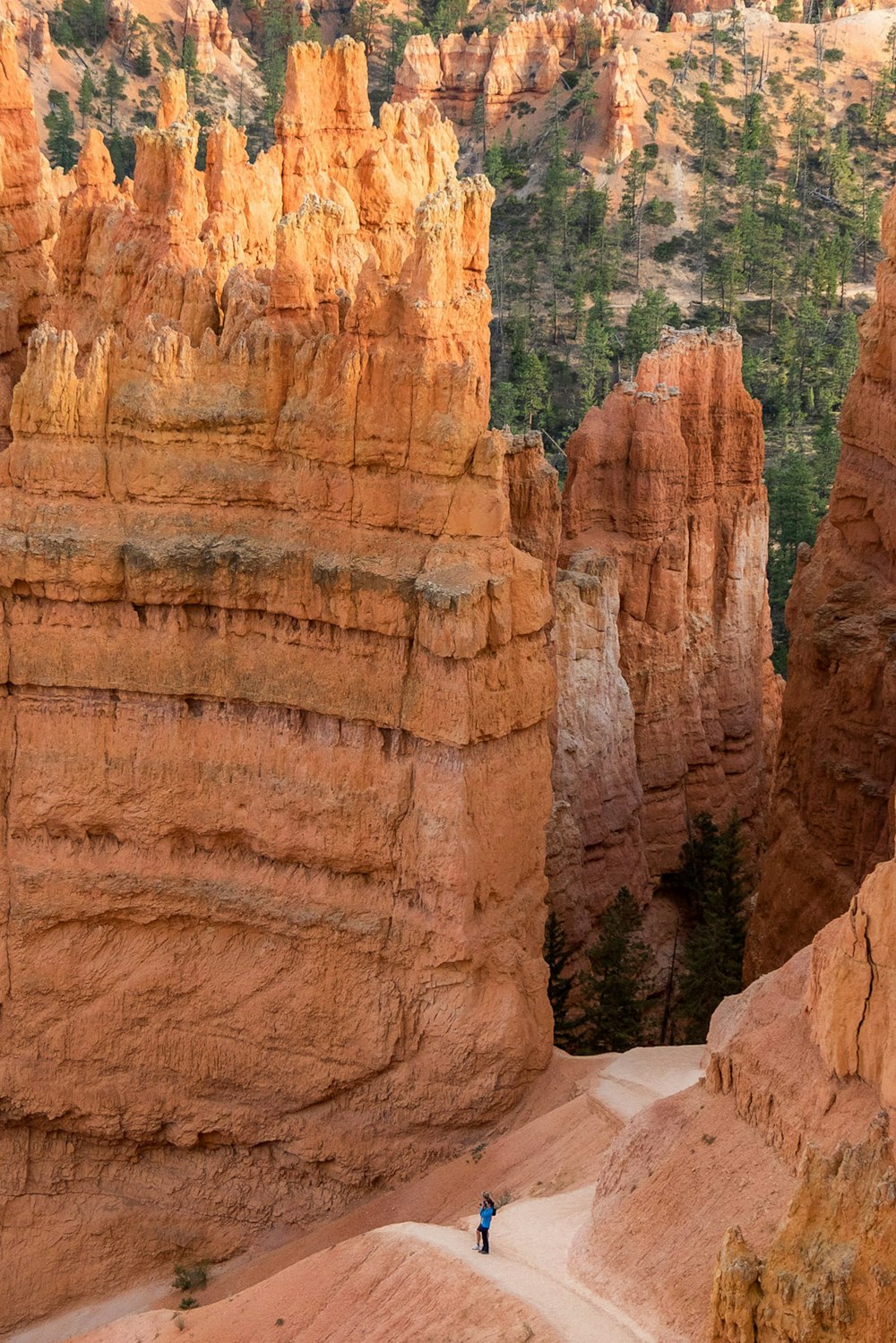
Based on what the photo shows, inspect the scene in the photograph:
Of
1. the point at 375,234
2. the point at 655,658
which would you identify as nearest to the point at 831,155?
the point at 655,658

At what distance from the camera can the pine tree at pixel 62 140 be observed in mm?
82312

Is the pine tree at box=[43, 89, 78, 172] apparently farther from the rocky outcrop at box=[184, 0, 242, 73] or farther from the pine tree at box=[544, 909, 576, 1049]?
the pine tree at box=[544, 909, 576, 1049]

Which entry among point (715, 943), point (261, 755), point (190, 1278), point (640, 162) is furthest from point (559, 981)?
point (640, 162)

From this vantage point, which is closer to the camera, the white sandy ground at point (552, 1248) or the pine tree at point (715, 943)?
the white sandy ground at point (552, 1248)

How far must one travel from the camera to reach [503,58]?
102m

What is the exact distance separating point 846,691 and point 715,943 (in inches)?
207

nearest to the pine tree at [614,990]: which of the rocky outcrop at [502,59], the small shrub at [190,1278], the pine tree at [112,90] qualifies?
the small shrub at [190,1278]

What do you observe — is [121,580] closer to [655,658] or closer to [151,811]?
[151,811]

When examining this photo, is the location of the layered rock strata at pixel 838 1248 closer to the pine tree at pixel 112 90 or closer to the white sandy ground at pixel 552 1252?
the white sandy ground at pixel 552 1252

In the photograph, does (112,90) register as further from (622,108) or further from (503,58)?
(622,108)

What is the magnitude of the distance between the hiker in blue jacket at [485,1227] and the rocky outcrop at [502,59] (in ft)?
283

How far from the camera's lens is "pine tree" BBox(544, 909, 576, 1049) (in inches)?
1223

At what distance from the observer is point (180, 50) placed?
341 ft

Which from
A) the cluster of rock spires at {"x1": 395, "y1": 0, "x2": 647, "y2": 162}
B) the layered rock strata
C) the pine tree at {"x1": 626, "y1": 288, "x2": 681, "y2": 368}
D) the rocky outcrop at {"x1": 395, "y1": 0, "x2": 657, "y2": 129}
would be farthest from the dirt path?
the rocky outcrop at {"x1": 395, "y1": 0, "x2": 657, "y2": 129}
